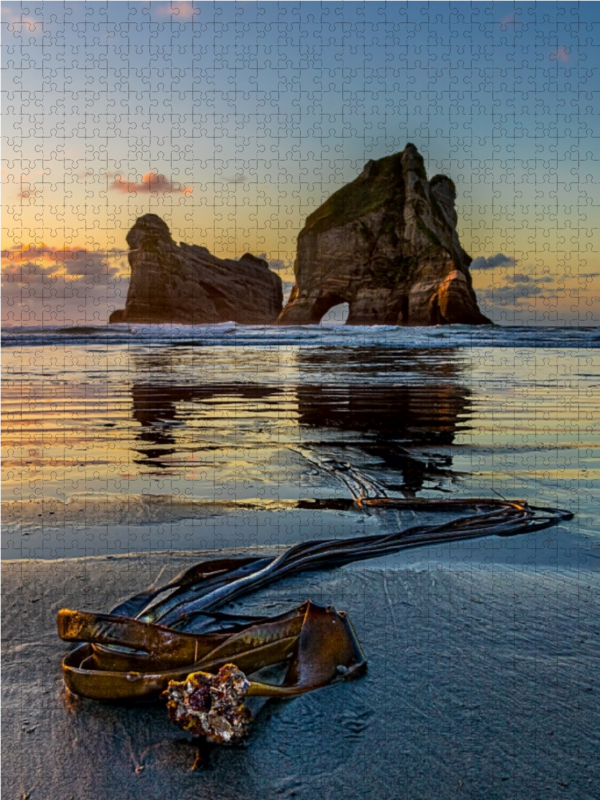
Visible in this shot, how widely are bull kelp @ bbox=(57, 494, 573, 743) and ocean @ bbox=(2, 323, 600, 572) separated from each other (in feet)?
2.11

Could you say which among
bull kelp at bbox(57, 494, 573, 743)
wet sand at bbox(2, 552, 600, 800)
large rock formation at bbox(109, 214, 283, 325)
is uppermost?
large rock formation at bbox(109, 214, 283, 325)

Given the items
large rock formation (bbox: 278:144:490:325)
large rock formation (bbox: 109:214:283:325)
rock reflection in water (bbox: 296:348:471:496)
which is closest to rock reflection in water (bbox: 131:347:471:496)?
rock reflection in water (bbox: 296:348:471:496)

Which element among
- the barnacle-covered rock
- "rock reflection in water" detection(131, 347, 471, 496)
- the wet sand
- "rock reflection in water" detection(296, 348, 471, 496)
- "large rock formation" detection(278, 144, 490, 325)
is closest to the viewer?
the wet sand

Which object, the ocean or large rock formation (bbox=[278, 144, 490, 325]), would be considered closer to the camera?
the ocean

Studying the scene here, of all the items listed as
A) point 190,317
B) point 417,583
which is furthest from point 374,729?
point 190,317

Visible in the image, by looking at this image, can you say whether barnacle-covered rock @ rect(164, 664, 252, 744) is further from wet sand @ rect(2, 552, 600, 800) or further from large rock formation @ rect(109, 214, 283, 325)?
large rock formation @ rect(109, 214, 283, 325)

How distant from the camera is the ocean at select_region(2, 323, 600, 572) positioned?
11.0 ft

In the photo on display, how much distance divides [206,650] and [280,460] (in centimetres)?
324

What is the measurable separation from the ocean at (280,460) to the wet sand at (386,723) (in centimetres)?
61

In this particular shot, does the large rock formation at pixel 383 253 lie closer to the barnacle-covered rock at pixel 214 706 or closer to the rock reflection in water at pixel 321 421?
the rock reflection in water at pixel 321 421

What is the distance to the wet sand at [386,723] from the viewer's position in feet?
5.18

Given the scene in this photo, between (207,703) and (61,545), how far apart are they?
5.91 ft

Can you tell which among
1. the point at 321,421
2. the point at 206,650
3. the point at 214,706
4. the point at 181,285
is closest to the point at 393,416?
the point at 321,421

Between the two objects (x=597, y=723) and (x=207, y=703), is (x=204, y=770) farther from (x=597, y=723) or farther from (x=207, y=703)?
(x=597, y=723)
